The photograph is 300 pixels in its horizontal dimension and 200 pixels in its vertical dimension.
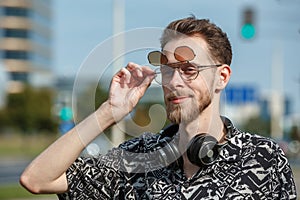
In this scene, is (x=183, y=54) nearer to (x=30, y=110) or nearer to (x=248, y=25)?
(x=248, y=25)

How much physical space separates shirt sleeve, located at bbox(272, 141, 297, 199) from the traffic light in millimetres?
17944

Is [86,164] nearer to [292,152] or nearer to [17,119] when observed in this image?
[292,152]

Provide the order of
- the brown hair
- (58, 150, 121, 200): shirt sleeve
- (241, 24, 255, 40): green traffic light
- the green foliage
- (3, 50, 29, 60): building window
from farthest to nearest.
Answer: (3, 50, 29, 60): building window, the green foliage, (241, 24, 255, 40): green traffic light, (58, 150, 121, 200): shirt sleeve, the brown hair

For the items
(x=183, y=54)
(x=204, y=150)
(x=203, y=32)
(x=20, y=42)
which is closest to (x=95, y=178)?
(x=204, y=150)

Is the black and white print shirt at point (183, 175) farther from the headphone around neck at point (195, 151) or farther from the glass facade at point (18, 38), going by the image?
the glass facade at point (18, 38)

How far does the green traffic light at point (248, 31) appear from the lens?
21.2m

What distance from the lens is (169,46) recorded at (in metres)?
3.22

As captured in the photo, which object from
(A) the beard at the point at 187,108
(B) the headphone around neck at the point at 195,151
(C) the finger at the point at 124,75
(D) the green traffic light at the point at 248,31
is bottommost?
(D) the green traffic light at the point at 248,31

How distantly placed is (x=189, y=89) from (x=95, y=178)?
53cm

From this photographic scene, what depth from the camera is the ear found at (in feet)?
10.7

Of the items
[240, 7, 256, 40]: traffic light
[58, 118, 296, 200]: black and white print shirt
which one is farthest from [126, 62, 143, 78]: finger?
[240, 7, 256, 40]: traffic light

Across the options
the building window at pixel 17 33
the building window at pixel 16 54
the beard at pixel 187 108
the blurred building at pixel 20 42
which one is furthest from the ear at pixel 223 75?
the building window at pixel 17 33

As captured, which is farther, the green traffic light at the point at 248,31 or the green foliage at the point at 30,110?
the green foliage at the point at 30,110

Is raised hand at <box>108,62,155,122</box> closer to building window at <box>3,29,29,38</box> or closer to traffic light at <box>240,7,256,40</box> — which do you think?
traffic light at <box>240,7,256,40</box>
